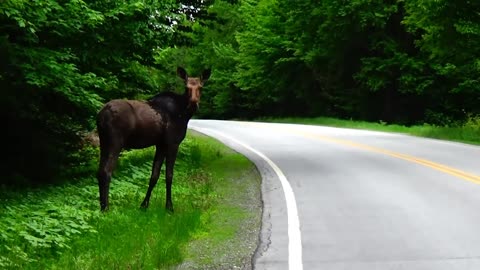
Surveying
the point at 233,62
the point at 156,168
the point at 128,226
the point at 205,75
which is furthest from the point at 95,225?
the point at 233,62

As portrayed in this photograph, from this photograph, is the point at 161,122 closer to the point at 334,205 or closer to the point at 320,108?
the point at 334,205

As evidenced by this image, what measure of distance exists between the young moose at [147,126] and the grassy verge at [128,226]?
0.67 m

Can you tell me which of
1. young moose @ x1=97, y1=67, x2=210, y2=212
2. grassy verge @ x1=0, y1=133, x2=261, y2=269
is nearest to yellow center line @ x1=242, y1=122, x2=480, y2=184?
grassy verge @ x1=0, y1=133, x2=261, y2=269

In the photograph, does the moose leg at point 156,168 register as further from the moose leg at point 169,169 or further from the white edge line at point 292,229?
the white edge line at point 292,229

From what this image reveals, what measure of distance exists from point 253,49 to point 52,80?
45856mm

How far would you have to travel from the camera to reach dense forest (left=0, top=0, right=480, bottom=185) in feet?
35.3

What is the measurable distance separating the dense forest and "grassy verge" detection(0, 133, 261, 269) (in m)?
1.52

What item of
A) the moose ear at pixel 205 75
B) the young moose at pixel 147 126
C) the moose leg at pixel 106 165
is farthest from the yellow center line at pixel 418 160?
the moose leg at pixel 106 165

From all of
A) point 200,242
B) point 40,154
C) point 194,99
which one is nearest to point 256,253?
point 200,242

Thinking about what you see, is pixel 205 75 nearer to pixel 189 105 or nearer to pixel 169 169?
pixel 189 105

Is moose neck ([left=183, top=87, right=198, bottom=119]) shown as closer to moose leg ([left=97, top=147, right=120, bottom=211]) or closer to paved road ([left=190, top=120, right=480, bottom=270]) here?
moose leg ([left=97, top=147, right=120, bottom=211])

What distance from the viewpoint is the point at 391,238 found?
8039mm

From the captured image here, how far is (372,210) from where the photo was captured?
32.8 feet

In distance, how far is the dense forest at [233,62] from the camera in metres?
10.8
